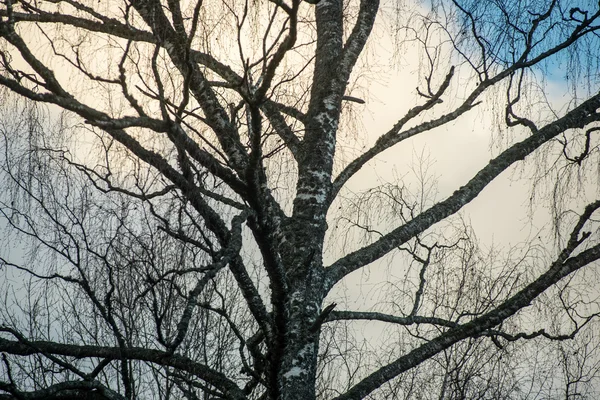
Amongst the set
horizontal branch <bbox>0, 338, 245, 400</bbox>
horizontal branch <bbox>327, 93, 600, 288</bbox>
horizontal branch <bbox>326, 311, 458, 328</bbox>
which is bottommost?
horizontal branch <bbox>0, 338, 245, 400</bbox>

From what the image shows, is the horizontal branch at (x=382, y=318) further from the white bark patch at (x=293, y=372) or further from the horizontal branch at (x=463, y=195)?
the white bark patch at (x=293, y=372)

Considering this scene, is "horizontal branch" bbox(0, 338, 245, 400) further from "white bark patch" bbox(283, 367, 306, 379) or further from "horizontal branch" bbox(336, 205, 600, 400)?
"horizontal branch" bbox(336, 205, 600, 400)

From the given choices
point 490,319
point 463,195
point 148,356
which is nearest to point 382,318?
point 490,319

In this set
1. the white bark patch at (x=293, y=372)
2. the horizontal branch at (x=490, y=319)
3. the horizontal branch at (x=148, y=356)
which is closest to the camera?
the white bark patch at (x=293, y=372)

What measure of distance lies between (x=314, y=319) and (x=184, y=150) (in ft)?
5.65

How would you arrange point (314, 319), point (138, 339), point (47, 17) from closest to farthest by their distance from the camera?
point (314, 319) → point (47, 17) → point (138, 339)

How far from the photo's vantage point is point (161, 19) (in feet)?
15.5

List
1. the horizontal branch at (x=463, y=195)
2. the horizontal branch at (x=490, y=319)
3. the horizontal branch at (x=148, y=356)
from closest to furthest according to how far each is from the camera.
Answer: the horizontal branch at (x=148, y=356) < the horizontal branch at (x=490, y=319) < the horizontal branch at (x=463, y=195)

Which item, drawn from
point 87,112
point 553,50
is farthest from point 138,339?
point 553,50

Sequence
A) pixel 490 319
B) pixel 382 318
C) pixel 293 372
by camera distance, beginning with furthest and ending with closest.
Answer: pixel 382 318, pixel 490 319, pixel 293 372

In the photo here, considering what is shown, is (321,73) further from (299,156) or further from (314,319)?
(314,319)

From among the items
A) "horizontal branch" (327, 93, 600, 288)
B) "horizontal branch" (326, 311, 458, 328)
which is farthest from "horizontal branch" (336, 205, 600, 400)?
"horizontal branch" (327, 93, 600, 288)

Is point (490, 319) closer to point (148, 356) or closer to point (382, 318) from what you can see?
point (382, 318)

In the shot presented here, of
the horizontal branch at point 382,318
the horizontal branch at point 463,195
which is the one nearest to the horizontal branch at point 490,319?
the horizontal branch at point 382,318
